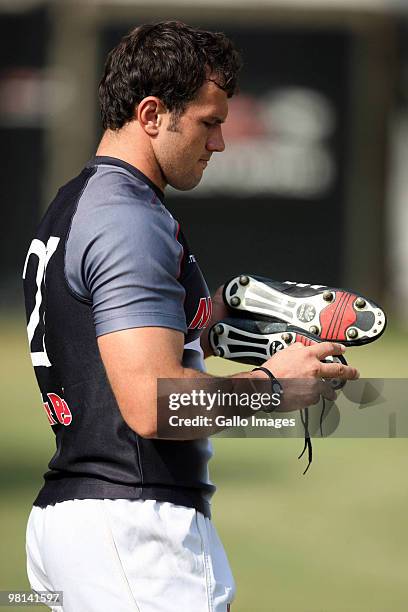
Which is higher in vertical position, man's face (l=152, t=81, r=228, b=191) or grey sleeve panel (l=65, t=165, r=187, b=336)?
man's face (l=152, t=81, r=228, b=191)

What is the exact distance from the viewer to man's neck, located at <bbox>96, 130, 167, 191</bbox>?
111 inches

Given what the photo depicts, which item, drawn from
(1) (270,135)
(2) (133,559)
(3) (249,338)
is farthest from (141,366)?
(1) (270,135)

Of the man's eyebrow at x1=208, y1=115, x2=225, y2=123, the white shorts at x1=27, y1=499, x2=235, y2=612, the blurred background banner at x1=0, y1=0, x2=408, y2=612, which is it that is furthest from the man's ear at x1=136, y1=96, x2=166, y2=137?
the blurred background banner at x1=0, y1=0, x2=408, y2=612

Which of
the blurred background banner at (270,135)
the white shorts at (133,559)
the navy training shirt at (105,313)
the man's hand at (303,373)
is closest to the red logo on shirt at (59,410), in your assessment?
the navy training shirt at (105,313)

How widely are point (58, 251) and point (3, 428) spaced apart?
751 cm

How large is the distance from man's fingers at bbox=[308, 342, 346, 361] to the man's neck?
55cm

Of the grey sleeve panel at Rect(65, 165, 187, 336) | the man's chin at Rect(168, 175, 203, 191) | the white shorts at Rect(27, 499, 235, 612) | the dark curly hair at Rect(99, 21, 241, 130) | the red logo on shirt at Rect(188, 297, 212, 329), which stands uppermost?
the dark curly hair at Rect(99, 21, 241, 130)

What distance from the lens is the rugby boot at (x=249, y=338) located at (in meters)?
3.04

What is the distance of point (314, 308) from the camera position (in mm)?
3021

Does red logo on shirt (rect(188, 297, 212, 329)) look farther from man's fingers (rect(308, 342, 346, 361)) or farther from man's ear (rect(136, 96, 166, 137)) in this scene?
man's ear (rect(136, 96, 166, 137))

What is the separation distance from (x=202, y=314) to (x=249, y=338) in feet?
0.86

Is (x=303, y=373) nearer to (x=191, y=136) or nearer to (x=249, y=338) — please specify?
(x=249, y=338)

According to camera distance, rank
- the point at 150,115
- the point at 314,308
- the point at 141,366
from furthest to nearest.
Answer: the point at 314,308 < the point at 150,115 < the point at 141,366

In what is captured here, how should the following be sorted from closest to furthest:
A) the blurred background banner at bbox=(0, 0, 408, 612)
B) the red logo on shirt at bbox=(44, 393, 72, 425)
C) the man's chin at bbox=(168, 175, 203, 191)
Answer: the red logo on shirt at bbox=(44, 393, 72, 425) < the man's chin at bbox=(168, 175, 203, 191) < the blurred background banner at bbox=(0, 0, 408, 612)
